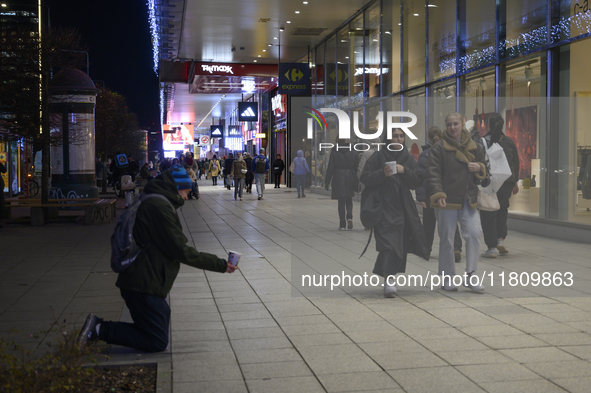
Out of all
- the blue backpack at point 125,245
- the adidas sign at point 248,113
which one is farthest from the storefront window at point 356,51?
the blue backpack at point 125,245

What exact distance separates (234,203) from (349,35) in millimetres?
7412

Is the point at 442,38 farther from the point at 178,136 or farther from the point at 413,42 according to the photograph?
the point at 178,136

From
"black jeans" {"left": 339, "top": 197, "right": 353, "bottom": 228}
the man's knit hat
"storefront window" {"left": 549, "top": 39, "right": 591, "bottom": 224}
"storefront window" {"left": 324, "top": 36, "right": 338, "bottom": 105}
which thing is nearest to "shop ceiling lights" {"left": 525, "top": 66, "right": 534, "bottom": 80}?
"storefront window" {"left": 549, "top": 39, "right": 591, "bottom": 224}

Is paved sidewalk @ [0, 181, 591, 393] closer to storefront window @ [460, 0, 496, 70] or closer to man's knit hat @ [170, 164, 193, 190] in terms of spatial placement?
man's knit hat @ [170, 164, 193, 190]

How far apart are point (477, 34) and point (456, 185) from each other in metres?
8.44

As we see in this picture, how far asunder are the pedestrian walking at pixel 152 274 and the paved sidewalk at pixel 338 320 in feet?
0.50

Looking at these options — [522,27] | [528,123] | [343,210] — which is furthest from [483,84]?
[343,210]

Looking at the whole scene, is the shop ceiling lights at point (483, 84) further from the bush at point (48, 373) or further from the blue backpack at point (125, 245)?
the bush at point (48, 373)

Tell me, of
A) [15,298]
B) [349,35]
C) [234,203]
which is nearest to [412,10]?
[349,35]

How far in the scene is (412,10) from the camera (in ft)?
58.5

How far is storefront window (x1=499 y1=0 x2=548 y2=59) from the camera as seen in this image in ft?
39.5

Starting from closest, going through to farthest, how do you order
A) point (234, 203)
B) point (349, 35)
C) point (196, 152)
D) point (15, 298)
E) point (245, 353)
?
point (245, 353) → point (15, 298) → point (234, 203) → point (349, 35) → point (196, 152)

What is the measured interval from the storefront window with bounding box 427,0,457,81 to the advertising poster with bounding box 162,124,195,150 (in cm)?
5251

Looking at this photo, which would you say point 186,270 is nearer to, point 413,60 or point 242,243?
point 242,243
